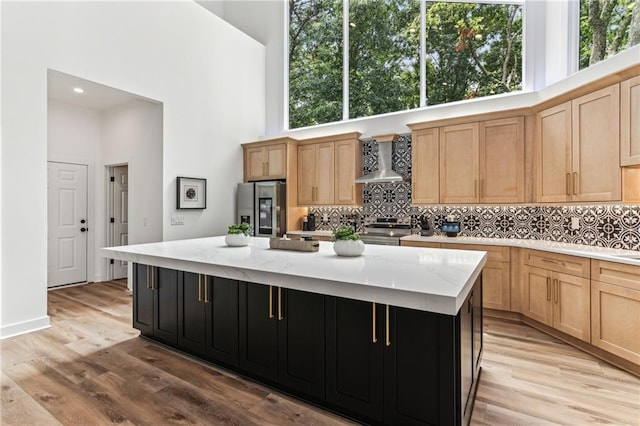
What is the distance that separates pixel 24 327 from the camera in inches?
130

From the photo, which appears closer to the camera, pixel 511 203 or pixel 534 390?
pixel 534 390

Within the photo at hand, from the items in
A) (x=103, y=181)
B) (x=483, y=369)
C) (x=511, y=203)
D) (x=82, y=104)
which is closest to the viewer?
(x=483, y=369)

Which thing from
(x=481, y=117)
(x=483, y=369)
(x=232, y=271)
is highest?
(x=481, y=117)

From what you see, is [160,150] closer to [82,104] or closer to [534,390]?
[82,104]

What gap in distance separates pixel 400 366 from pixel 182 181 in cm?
408

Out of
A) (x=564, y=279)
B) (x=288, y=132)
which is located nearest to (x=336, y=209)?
(x=288, y=132)

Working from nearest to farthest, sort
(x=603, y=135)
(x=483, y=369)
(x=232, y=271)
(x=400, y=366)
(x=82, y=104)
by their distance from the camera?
(x=400, y=366) < (x=232, y=271) < (x=483, y=369) < (x=603, y=135) < (x=82, y=104)

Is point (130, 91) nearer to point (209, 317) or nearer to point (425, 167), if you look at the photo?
point (209, 317)

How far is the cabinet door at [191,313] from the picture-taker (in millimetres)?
2600

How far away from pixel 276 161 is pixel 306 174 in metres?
0.53

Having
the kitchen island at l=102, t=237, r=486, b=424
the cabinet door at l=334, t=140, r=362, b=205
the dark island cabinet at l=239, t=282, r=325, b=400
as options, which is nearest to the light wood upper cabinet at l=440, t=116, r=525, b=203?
the cabinet door at l=334, t=140, r=362, b=205

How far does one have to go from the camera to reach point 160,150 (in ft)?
15.3

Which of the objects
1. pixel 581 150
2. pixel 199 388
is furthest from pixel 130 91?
pixel 581 150

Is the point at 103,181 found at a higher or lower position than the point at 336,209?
higher
